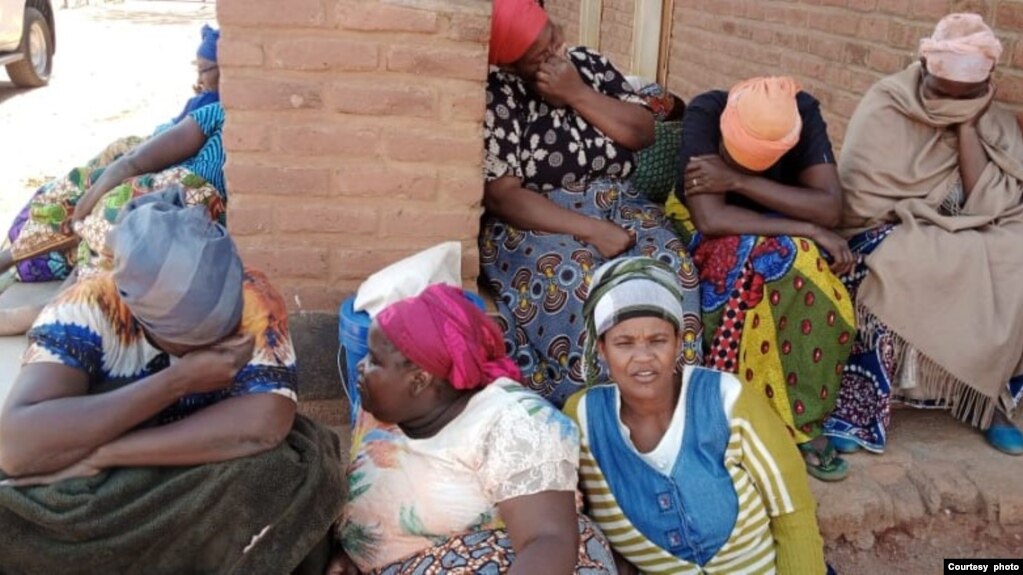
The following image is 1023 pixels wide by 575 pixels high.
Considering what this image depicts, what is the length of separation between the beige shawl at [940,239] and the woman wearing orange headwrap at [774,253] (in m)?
0.16

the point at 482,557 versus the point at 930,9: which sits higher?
the point at 930,9

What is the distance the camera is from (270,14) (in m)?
2.98

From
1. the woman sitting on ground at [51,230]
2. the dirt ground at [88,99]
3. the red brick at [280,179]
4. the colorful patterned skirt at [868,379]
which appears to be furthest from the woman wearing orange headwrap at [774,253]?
the dirt ground at [88,99]

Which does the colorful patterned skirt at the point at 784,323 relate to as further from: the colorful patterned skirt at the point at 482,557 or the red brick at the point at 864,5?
the red brick at the point at 864,5

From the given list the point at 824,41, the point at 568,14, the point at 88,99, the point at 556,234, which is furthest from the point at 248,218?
the point at 88,99

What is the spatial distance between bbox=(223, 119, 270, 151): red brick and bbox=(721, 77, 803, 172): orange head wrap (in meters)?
1.47

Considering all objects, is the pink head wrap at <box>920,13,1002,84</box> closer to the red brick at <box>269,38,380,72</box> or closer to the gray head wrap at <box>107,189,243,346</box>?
the red brick at <box>269,38,380,72</box>

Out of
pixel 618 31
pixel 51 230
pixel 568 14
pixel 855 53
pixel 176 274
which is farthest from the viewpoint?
pixel 568 14

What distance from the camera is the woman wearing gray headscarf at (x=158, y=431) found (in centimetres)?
205

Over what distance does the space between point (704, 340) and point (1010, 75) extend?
1.64 meters

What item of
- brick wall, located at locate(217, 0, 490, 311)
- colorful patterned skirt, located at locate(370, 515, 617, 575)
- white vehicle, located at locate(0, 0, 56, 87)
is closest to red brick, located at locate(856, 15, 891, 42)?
brick wall, located at locate(217, 0, 490, 311)

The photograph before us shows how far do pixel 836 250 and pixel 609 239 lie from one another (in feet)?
2.37

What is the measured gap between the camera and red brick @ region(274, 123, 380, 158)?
3105 mm

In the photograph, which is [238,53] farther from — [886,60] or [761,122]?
[886,60]
